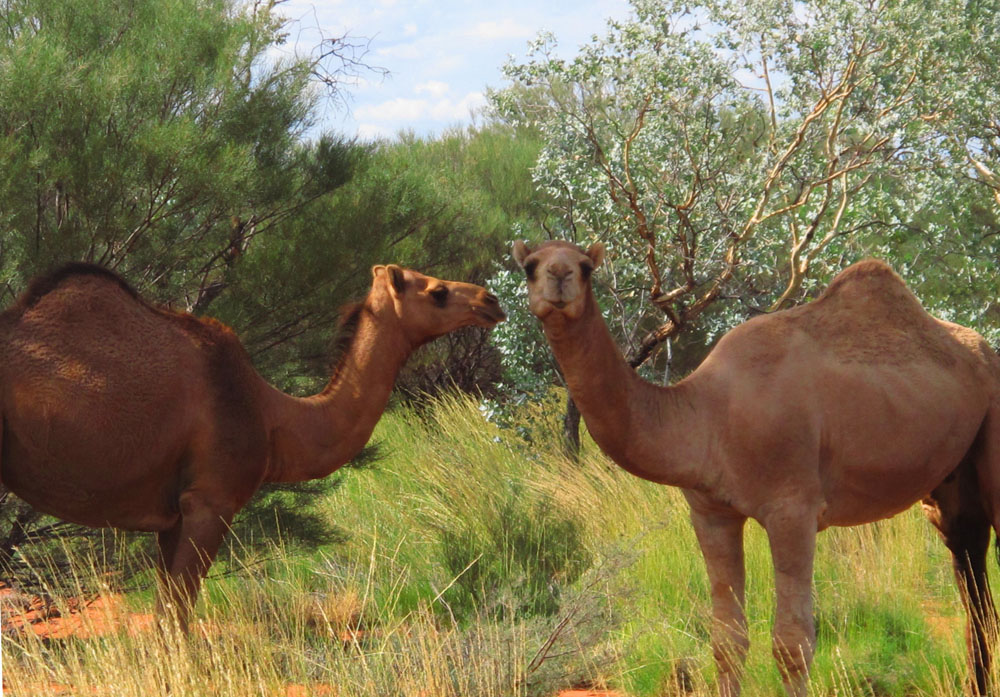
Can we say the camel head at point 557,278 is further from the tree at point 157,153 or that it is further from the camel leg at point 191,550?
the tree at point 157,153

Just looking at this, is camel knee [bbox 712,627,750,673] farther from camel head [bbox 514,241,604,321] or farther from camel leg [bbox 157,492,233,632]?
camel leg [bbox 157,492,233,632]

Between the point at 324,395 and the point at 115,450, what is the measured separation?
42.0 inches

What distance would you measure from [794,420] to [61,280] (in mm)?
3089

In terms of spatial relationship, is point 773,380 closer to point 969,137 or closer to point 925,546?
point 925,546

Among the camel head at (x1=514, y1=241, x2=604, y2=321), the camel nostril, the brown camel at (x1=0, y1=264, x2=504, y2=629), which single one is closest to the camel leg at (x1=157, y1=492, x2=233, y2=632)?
the brown camel at (x1=0, y1=264, x2=504, y2=629)

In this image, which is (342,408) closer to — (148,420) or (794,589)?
(148,420)

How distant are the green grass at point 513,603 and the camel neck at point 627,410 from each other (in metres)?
0.97

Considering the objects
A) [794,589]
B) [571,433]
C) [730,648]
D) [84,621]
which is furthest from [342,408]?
[571,433]

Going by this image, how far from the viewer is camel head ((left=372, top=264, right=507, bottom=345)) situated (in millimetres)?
6023

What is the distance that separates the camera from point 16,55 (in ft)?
21.6

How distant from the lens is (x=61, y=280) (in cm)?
546

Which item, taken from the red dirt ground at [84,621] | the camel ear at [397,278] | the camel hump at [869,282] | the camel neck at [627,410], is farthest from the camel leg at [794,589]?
the camel ear at [397,278]

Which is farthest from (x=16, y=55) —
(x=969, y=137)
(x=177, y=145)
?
(x=969, y=137)

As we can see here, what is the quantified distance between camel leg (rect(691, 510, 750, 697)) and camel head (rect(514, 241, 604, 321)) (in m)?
1.08
